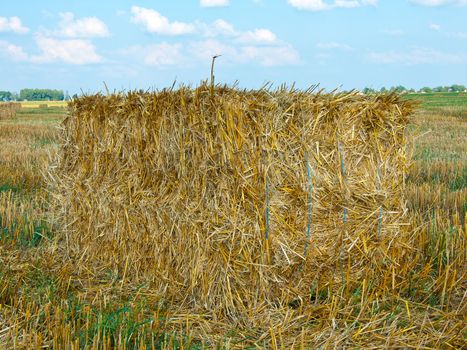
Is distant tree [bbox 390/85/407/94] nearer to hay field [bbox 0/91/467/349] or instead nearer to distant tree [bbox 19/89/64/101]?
hay field [bbox 0/91/467/349]

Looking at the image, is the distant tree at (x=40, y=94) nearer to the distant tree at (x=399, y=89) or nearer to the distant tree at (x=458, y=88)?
the distant tree at (x=458, y=88)

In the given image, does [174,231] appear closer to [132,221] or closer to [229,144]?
[132,221]

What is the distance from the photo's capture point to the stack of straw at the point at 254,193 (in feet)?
14.6

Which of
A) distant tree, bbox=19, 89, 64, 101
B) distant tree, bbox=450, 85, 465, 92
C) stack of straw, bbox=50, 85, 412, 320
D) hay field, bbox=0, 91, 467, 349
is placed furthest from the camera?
distant tree, bbox=19, 89, 64, 101

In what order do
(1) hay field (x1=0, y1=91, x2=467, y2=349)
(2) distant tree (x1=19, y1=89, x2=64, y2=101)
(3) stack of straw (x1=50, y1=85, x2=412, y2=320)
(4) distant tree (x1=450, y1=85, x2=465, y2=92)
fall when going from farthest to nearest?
(2) distant tree (x1=19, y1=89, x2=64, y2=101), (4) distant tree (x1=450, y1=85, x2=465, y2=92), (3) stack of straw (x1=50, y1=85, x2=412, y2=320), (1) hay field (x1=0, y1=91, x2=467, y2=349)


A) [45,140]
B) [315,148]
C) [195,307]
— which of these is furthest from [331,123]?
[45,140]

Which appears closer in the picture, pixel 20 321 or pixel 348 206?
pixel 20 321

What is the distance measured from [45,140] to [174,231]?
13649 mm

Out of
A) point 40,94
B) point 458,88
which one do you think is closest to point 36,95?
point 40,94

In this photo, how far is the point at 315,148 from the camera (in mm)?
4594

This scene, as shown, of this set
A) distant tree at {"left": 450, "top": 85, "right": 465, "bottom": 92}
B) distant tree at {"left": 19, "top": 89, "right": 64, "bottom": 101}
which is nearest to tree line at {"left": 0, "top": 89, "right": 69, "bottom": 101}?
distant tree at {"left": 19, "top": 89, "right": 64, "bottom": 101}

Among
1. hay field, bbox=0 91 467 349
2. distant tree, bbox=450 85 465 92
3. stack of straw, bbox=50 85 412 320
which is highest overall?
distant tree, bbox=450 85 465 92

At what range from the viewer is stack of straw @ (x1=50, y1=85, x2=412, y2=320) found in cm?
444

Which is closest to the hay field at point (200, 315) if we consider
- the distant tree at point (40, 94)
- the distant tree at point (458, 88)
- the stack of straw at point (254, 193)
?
the stack of straw at point (254, 193)
